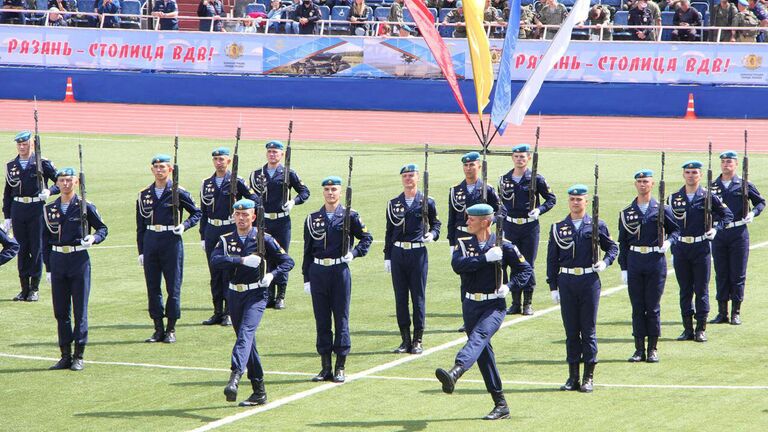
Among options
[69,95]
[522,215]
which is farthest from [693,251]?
[69,95]

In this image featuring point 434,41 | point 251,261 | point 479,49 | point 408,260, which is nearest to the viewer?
point 251,261

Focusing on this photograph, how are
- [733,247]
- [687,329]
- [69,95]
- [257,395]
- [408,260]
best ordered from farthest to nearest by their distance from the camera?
[69,95], [733,247], [687,329], [408,260], [257,395]

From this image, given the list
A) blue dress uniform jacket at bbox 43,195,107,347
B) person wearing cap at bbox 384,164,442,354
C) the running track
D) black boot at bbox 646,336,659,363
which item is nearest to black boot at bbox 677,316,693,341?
black boot at bbox 646,336,659,363

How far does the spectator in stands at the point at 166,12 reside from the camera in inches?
1566

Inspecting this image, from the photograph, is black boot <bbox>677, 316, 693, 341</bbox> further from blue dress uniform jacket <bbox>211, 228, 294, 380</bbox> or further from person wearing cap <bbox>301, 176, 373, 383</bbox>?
blue dress uniform jacket <bbox>211, 228, 294, 380</bbox>

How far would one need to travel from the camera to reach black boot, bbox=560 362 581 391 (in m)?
13.8

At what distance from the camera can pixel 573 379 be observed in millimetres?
13820

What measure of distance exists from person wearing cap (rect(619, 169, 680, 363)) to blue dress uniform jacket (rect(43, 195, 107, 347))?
6.10 m

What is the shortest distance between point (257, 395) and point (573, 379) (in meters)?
3.29

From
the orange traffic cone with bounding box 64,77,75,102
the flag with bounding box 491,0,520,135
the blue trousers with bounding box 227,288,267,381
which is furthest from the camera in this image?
the orange traffic cone with bounding box 64,77,75,102

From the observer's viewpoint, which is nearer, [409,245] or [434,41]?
[409,245]

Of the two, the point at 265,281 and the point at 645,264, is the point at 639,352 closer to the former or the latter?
the point at 645,264

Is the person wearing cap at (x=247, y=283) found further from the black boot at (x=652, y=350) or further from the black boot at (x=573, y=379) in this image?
the black boot at (x=652, y=350)

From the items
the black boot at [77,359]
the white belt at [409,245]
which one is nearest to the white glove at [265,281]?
the black boot at [77,359]
